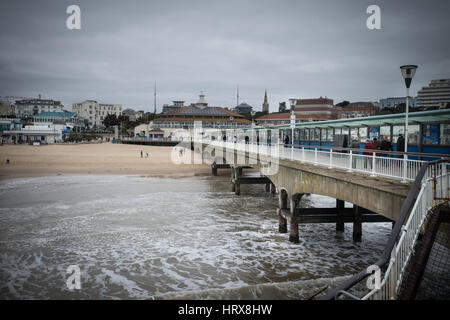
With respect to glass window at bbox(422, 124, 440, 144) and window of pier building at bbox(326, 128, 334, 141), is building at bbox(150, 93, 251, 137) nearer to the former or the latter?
window of pier building at bbox(326, 128, 334, 141)

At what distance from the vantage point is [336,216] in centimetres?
1459

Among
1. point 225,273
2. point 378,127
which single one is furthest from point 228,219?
point 378,127

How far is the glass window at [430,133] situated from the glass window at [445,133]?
12 cm

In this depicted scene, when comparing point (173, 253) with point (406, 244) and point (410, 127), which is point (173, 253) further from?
point (410, 127)

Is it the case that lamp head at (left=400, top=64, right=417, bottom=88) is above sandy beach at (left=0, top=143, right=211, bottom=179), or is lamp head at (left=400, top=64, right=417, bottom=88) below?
above

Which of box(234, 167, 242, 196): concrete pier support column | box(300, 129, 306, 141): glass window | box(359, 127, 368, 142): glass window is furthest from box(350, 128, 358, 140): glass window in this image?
box(234, 167, 242, 196): concrete pier support column

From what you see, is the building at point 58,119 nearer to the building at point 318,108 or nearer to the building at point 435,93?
the building at point 318,108

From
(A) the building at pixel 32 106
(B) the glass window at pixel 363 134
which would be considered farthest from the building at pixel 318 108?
(A) the building at pixel 32 106

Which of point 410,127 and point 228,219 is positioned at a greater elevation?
point 410,127

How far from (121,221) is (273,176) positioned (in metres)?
9.05

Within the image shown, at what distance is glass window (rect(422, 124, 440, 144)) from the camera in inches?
466

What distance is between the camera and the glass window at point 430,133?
466 inches

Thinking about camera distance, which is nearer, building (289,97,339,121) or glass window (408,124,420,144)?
glass window (408,124,420,144)

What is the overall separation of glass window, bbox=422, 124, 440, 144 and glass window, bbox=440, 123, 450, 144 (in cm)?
12
